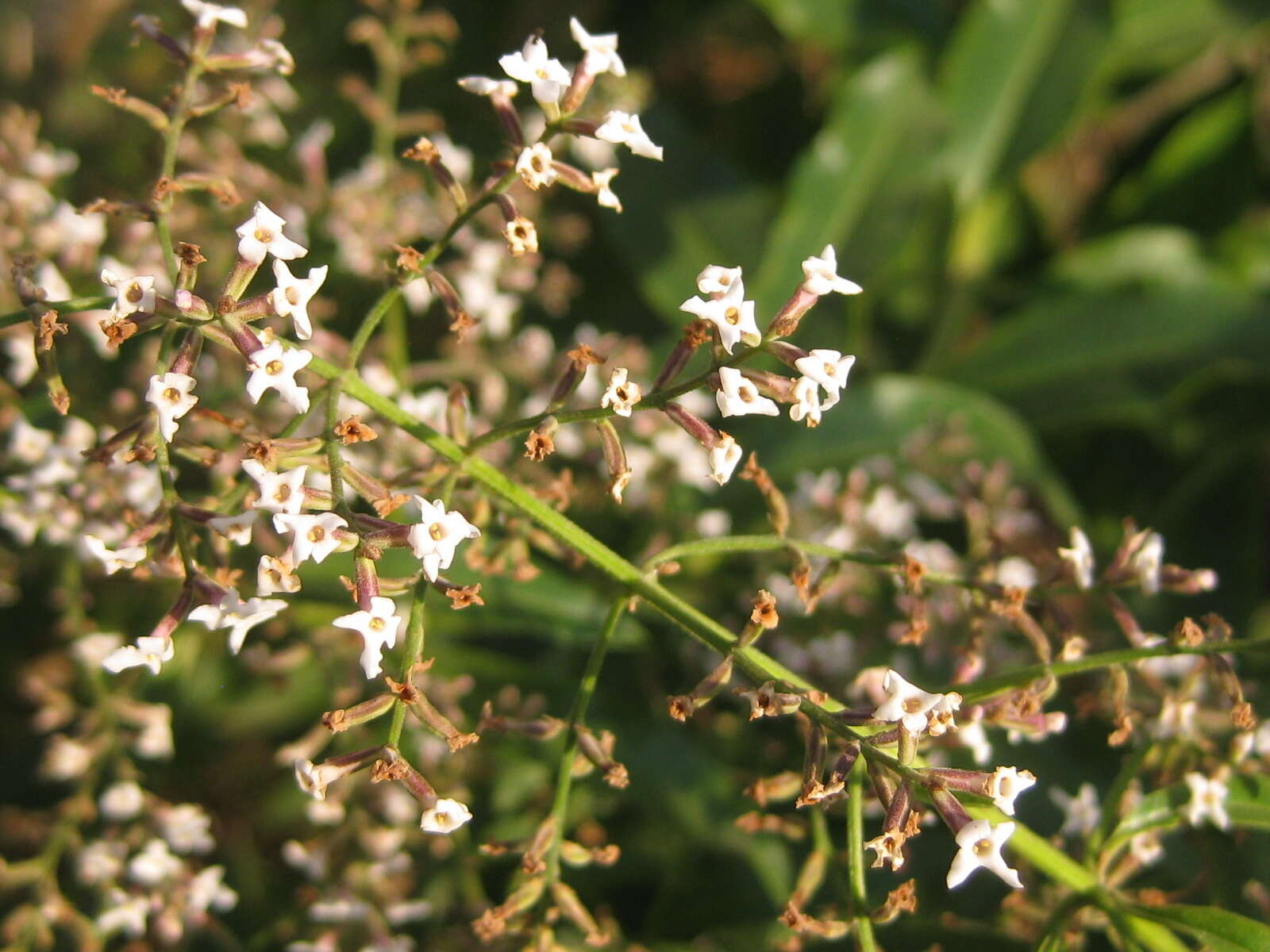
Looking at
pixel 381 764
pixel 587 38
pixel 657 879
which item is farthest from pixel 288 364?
pixel 657 879

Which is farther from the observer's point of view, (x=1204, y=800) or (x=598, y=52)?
(x=1204, y=800)

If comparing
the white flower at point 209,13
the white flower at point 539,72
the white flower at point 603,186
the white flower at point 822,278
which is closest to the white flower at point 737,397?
the white flower at point 822,278

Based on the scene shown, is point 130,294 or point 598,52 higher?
point 598,52

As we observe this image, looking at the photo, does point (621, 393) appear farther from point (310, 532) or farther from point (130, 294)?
point (130, 294)

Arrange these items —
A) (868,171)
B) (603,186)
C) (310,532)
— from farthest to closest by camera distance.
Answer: (868,171)
(603,186)
(310,532)

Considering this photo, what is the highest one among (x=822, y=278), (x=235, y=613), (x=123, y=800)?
(x=822, y=278)

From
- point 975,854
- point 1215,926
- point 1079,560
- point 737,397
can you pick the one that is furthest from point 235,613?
point 1215,926

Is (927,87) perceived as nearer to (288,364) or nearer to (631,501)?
(631,501)
